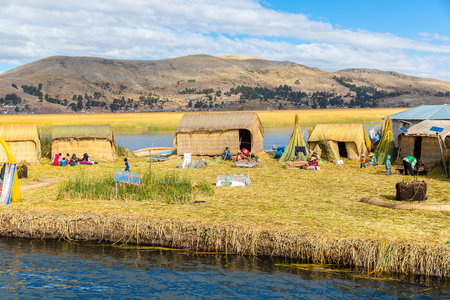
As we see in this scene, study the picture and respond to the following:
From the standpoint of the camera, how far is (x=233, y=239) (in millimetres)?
10461

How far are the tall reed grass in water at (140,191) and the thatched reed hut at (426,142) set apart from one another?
37.4 feet

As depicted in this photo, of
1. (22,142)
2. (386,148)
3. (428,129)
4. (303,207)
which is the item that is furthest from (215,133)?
(303,207)

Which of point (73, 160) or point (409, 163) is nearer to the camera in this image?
point (409, 163)

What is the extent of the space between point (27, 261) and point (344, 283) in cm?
691

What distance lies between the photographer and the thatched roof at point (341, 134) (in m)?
25.8

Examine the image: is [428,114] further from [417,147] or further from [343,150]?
[343,150]

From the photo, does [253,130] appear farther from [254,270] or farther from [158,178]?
[254,270]

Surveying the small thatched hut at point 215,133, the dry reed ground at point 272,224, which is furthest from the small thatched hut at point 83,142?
the dry reed ground at point 272,224

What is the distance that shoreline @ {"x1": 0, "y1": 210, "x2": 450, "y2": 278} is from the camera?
29.7ft

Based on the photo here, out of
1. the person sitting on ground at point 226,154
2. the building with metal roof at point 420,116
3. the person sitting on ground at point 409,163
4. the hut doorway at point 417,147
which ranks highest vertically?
the building with metal roof at point 420,116

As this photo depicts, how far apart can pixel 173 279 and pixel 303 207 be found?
5.11m

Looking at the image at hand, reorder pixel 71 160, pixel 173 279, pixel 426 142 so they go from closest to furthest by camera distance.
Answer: pixel 173 279 < pixel 426 142 < pixel 71 160

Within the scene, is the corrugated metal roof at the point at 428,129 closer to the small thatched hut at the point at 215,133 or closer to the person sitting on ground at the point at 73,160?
the small thatched hut at the point at 215,133

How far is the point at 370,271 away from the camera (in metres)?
9.17
